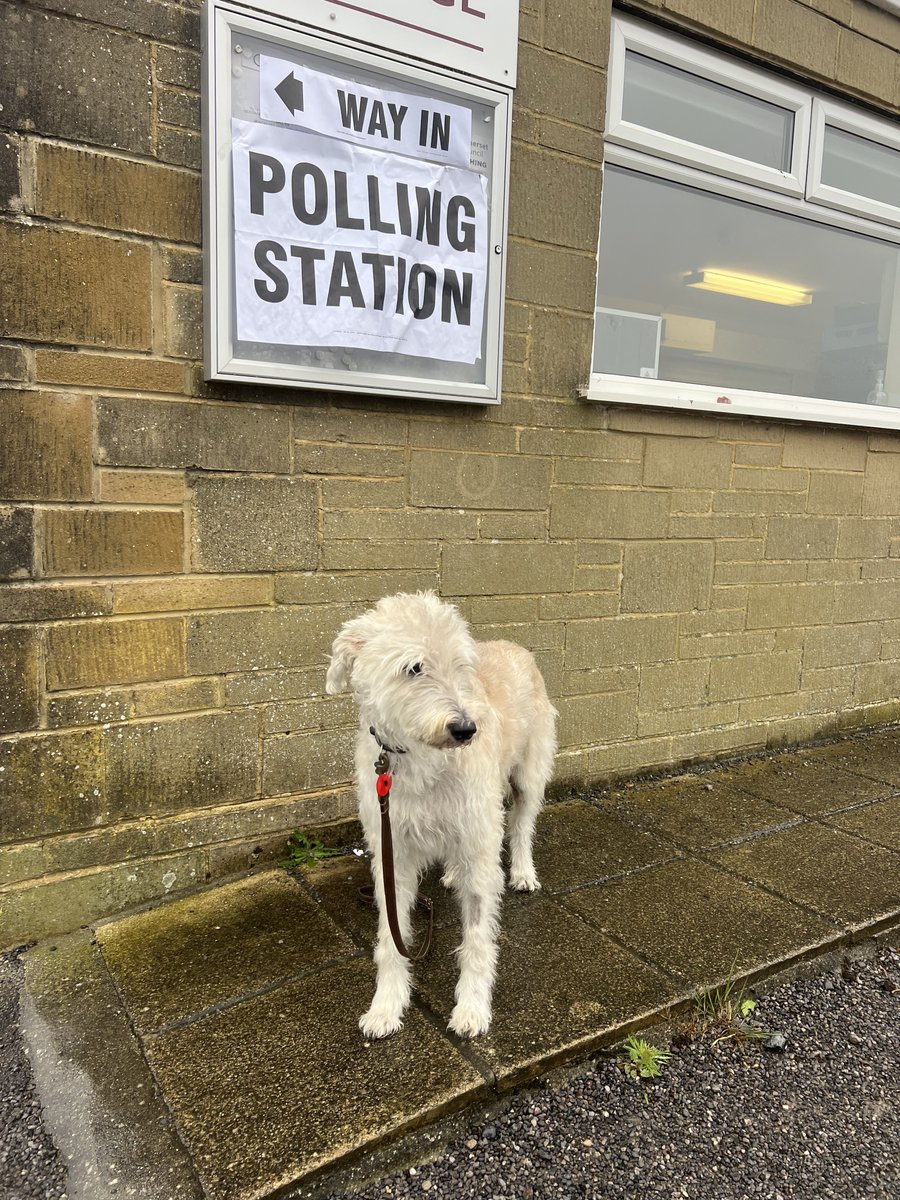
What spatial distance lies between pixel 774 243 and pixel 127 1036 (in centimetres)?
586

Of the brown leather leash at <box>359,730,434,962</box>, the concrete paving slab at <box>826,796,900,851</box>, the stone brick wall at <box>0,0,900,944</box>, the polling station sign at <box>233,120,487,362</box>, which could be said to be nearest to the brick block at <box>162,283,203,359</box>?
the stone brick wall at <box>0,0,900,944</box>

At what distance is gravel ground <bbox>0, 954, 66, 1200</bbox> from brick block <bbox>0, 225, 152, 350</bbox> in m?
2.55

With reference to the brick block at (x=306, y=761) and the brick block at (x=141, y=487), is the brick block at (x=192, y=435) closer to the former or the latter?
the brick block at (x=141, y=487)

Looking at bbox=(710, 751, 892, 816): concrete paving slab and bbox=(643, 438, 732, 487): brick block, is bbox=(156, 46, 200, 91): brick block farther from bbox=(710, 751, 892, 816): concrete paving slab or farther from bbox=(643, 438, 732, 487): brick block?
bbox=(710, 751, 892, 816): concrete paving slab

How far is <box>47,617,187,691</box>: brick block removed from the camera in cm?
307

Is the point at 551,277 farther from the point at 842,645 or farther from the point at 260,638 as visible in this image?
the point at 842,645

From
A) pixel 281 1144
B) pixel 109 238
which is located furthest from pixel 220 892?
pixel 109 238

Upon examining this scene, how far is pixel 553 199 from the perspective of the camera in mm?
4051

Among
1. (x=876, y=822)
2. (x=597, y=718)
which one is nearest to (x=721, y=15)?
(x=597, y=718)

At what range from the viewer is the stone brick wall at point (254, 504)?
2.94m

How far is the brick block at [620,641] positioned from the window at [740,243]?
1340 millimetres

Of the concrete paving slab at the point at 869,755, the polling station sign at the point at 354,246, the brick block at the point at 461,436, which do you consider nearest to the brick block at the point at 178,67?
the polling station sign at the point at 354,246

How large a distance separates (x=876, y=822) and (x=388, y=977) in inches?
126

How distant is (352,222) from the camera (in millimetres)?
3430
